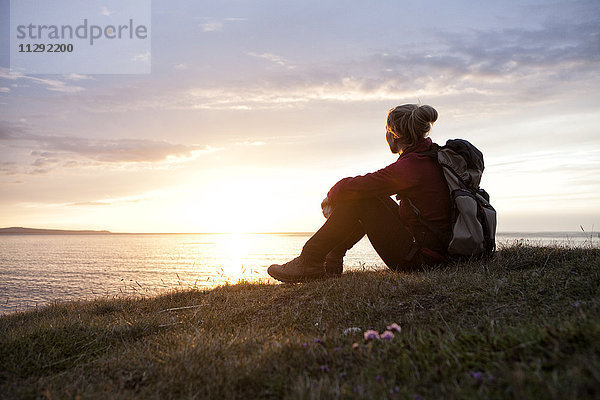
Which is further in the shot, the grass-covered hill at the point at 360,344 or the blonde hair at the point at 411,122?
the blonde hair at the point at 411,122

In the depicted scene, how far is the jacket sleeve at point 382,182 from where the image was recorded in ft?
17.7

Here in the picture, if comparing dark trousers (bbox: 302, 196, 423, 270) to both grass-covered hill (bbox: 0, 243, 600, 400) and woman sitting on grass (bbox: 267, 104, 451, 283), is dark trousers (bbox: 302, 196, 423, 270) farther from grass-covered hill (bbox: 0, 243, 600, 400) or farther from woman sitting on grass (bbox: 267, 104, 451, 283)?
grass-covered hill (bbox: 0, 243, 600, 400)

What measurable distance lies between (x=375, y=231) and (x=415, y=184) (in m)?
0.97

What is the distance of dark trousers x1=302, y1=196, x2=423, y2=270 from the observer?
588 centimetres

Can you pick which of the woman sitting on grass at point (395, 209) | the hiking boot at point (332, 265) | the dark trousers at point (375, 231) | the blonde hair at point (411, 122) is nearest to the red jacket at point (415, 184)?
the woman sitting on grass at point (395, 209)

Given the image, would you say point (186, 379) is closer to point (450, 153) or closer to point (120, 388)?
point (120, 388)

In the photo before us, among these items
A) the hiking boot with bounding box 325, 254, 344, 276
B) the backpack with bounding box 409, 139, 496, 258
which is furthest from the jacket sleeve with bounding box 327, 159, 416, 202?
the hiking boot with bounding box 325, 254, 344, 276

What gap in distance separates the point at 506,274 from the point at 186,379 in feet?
15.3

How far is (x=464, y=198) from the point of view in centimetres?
527

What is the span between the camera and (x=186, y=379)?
2912mm

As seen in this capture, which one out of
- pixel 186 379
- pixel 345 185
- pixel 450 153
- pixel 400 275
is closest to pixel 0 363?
pixel 186 379

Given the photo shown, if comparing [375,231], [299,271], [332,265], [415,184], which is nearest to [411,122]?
[415,184]

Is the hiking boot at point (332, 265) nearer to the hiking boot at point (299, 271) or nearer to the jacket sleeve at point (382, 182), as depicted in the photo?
the hiking boot at point (299, 271)

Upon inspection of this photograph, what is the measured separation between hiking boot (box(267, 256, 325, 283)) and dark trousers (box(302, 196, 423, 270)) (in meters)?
0.18
